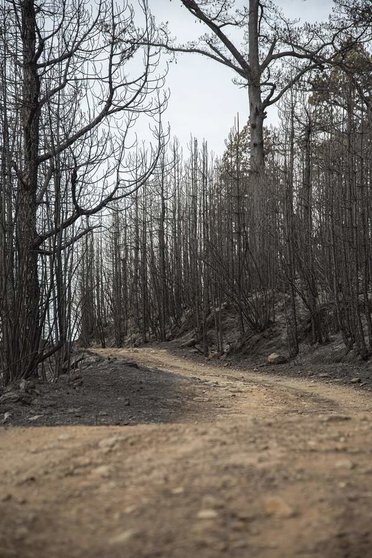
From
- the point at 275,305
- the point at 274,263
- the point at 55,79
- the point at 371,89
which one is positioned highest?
the point at 371,89

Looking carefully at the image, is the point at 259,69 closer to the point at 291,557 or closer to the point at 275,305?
the point at 275,305

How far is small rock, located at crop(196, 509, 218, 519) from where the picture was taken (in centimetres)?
208

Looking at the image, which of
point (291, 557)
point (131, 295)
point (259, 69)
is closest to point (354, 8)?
point (259, 69)

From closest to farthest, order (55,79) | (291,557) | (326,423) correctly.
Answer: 1. (291,557)
2. (326,423)
3. (55,79)

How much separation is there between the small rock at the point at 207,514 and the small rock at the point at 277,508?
187mm

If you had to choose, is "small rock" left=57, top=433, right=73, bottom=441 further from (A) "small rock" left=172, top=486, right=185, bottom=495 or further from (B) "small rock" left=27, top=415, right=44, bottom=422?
(B) "small rock" left=27, top=415, right=44, bottom=422

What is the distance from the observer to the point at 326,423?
354 cm

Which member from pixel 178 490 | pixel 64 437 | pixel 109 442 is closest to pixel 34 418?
pixel 64 437

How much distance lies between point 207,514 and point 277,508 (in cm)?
25

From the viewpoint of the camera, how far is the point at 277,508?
2.13m

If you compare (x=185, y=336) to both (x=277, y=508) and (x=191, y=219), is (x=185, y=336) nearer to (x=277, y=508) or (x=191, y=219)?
(x=191, y=219)

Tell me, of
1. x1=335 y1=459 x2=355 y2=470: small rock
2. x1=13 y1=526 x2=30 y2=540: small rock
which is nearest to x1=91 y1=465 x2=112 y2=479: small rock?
x1=13 y1=526 x2=30 y2=540: small rock

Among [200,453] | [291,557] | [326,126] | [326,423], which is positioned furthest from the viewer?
[326,126]

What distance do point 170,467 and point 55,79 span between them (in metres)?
6.16
